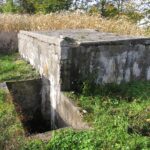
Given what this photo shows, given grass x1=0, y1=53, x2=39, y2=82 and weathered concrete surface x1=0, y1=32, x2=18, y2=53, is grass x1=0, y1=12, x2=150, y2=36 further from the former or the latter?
grass x1=0, y1=53, x2=39, y2=82

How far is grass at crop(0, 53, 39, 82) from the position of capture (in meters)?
6.66

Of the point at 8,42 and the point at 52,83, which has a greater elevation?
the point at 8,42

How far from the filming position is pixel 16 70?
7.25m

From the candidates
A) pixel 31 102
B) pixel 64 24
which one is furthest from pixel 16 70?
pixel 64 24

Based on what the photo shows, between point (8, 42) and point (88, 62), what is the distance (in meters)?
5.61

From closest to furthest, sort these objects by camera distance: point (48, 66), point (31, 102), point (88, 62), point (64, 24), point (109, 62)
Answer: point (88, 62) < point (109, 62) < point (48, 66) < point (31, 102) < point (64, 24)

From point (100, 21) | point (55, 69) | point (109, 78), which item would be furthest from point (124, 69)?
point (100, 21)

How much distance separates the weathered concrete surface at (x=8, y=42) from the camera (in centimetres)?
1016

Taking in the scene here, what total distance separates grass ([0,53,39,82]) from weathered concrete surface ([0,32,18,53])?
1686 mm

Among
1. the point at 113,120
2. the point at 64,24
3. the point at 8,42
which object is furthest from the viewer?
the point at 64,24

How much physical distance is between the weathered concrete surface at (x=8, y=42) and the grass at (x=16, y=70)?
1.69m

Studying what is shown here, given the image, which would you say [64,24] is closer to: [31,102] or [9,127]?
[31,102]

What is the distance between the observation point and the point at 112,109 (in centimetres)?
457

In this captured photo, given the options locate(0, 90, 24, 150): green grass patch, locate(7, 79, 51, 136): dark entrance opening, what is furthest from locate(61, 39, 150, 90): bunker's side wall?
locate(7, 79, 51, 136): dark entrance opening
